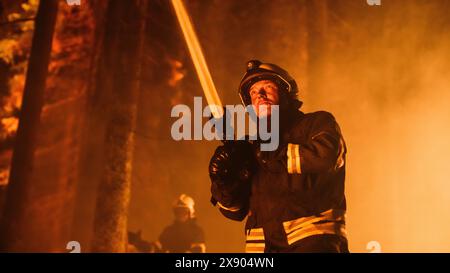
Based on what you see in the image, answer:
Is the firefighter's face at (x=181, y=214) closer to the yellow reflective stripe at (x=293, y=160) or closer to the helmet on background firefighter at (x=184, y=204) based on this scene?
the helmet on background firefighter at (x=184, y=204)

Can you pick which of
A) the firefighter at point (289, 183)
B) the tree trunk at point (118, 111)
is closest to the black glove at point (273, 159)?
the firefighter at point (289, 183)

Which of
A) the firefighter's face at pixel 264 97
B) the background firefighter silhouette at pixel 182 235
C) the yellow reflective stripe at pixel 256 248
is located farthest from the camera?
the background firefighter silhouette at pixel 182 235

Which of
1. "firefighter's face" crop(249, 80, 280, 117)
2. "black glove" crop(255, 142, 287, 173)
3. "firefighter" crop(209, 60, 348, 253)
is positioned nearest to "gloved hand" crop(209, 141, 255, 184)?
"firefighter" crop(209, 60, 348, 253)

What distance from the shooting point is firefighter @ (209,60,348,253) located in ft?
9.36

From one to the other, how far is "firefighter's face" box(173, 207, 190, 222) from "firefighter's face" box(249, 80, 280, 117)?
4865mm

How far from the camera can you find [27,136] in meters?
7.16

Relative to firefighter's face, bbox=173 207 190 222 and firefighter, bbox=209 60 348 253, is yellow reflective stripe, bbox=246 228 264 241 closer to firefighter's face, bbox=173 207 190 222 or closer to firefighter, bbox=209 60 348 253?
firefighter, bbox=209 60 348 253

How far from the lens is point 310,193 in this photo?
2.94 meters

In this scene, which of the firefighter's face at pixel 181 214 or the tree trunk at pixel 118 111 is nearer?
the tree trunk at pixel 118 111

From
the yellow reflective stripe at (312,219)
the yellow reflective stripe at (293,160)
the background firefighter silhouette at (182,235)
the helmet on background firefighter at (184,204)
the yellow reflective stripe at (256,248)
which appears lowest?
the yellow reflective stripe at (256,248)

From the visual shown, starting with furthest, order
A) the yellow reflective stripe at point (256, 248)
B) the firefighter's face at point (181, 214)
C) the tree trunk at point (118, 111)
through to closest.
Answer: the firefighter's face at point (181, 214) < the tree trunk at point (118, 111) < the yellow reflective stripe at point (256, 248)

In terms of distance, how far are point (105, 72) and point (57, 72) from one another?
2.25ft

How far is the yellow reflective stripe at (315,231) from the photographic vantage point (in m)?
2.86

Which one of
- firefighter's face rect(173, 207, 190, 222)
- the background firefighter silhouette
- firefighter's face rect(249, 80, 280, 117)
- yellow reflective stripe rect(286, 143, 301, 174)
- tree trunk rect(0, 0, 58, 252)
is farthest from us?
firefighter's face rect(173, 207, 190, 222)
